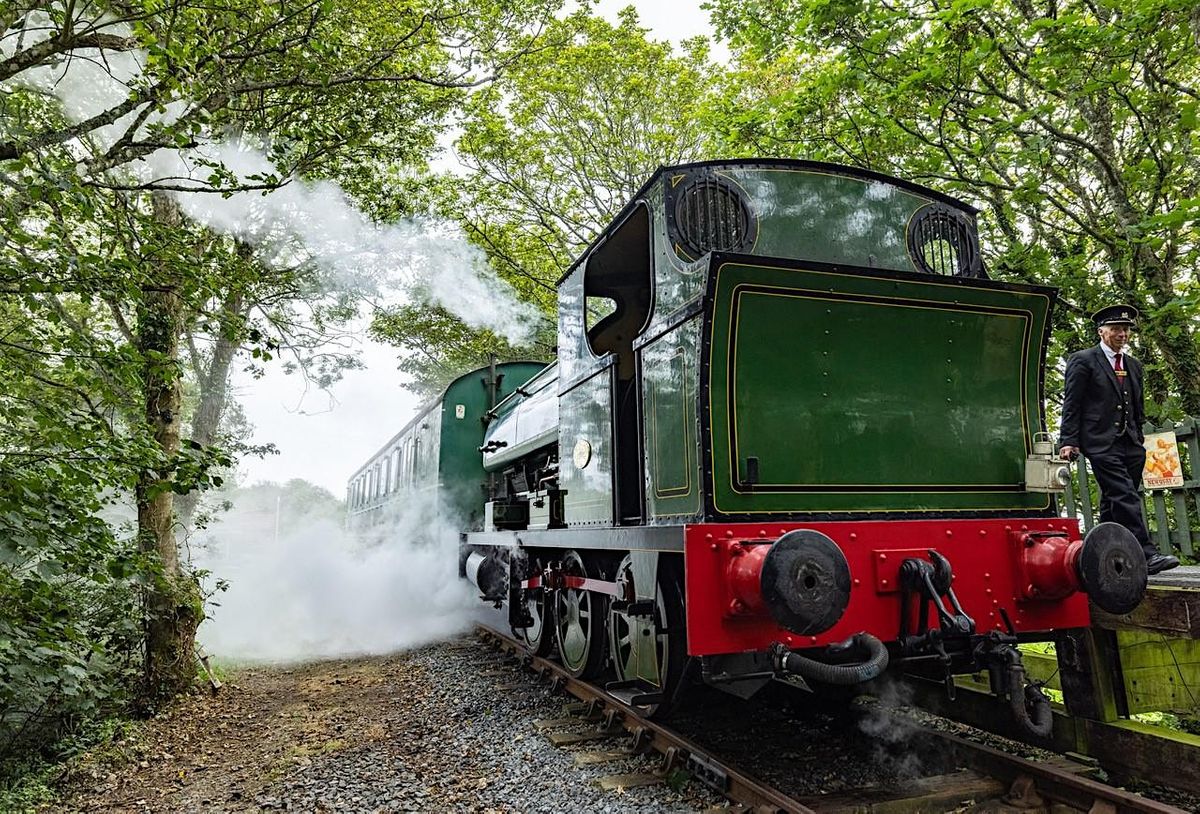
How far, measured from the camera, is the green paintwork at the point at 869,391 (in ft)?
11.1

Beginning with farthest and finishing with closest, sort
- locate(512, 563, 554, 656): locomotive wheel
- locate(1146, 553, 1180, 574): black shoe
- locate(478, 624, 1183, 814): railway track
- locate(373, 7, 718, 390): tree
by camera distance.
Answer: locate(373, 7, 718, 390): tree < locate(512, 563, 554, 656): locomotive wheel < locate(1146, 553, 1180, 574): black shoe < locate(478, 624, 1183, 814): railway track

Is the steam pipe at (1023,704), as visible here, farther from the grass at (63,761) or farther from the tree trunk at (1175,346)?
the grass at (63,761)

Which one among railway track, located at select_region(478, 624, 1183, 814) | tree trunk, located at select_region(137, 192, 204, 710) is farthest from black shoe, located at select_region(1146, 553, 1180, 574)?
tree trunk, located at select_region(137, 192, 204, 710)

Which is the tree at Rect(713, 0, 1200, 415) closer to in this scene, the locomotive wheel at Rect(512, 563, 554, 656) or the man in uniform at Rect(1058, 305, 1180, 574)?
the man in uniform at Rect(1058, 305, 1180, 574)

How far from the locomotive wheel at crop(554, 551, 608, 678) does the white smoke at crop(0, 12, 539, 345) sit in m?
3.24

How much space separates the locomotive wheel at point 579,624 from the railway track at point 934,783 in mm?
872

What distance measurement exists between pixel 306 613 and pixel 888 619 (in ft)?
31.5

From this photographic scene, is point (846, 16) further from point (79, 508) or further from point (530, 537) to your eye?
point (79, 508)

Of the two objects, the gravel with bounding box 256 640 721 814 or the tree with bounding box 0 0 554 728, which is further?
the tree with bounding box 0 0 554 728

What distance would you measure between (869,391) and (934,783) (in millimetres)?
1778

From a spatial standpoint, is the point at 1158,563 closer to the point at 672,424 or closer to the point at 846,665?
the point at 846,665

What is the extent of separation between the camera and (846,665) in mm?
2986

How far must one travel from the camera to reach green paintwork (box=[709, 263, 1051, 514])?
11.1 ft

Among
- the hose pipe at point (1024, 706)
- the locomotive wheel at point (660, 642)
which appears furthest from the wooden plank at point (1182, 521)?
the locomotive wheel at point (660, 642)
